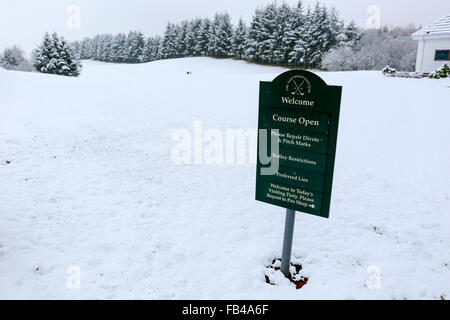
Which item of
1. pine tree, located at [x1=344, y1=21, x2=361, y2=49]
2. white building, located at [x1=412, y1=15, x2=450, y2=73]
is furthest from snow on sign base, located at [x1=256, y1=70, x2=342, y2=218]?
pine tree, located at [x1=344, y1=21, x2=361, y2=49]

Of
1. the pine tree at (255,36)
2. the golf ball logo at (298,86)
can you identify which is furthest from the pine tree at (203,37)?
the golf ball logo at (298,86)

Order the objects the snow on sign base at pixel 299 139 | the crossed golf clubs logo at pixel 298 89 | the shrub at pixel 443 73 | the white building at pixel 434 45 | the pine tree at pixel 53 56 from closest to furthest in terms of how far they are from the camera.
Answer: the snow on sign base at pixel 299 139 → the crossed golf clubs logo at pixel 298 89 → the shrub at pixel 443 73 → the white building at pixel 434 45 → the pine tree at pixel 53 56

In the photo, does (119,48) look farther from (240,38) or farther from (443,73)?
(443,73)

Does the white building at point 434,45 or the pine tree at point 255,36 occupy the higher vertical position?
the pine tree at point 255,36

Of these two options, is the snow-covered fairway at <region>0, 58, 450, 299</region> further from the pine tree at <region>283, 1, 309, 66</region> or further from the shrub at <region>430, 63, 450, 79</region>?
the pine tree at <region>283, 1, 309, 66</region>

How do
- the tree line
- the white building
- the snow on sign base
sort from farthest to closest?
the tree line
the white building
the snow on sign base

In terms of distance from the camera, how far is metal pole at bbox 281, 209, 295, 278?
575 centimetres

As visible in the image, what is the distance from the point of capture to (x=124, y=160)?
11.5 meters

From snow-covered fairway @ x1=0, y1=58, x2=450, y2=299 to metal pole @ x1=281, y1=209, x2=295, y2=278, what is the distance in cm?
35

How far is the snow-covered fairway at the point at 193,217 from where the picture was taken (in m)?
5.68

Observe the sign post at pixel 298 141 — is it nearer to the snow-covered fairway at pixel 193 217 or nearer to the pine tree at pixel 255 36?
the snow-covered fairway at pixel 193 217

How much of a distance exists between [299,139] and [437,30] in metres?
34.1

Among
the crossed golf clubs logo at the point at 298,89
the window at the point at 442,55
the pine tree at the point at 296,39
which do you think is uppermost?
the pine tree at the point at 296,39

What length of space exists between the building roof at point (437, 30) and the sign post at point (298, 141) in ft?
108
